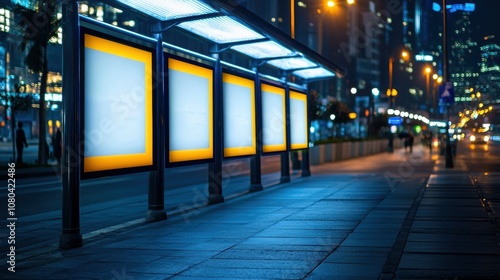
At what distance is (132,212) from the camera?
13.4 m

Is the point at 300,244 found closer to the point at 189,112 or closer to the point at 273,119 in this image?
the point at 189,112

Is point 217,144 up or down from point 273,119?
down

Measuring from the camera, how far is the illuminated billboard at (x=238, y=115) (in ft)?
49.5

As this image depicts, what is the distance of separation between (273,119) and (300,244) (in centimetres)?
995

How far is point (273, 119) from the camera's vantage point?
1859 cm

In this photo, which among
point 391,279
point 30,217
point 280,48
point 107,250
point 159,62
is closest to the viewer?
point 391,279

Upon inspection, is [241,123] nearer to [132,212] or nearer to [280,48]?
[280,48]

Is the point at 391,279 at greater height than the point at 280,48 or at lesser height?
lesser

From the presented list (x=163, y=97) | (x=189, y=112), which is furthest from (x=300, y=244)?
(x=189, y=112)

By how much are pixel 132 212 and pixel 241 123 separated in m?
3.96

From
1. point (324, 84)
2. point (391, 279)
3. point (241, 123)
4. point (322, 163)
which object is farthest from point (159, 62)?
point (324, 84)

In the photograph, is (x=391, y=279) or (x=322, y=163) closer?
(x=391, y=279)

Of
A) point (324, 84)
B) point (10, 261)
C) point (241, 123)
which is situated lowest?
point (10, 261)

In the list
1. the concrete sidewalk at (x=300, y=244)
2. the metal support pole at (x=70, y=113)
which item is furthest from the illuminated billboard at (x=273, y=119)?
the metal support pole at (x=70, y=113)
